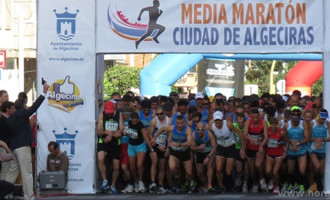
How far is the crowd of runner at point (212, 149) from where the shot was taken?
55.0 feet

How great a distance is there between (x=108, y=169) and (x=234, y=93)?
14141 mm

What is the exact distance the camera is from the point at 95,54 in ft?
55.6

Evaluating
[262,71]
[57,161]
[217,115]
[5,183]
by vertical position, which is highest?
[262,71]

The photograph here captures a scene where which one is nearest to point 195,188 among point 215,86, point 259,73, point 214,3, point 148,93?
point 214,3

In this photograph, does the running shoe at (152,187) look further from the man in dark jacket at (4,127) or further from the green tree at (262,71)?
the green tree at (262,71)

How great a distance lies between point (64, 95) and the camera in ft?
55.7

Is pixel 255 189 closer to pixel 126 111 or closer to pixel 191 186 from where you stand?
pixel 191 186

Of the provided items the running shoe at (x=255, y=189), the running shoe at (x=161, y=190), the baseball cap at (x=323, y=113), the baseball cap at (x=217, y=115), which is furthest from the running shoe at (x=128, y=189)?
the baseball cap at (x=323, y=113)

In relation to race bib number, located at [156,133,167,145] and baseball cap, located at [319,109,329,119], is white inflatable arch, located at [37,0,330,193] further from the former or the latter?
race bib number, located at [156,133,167,145]

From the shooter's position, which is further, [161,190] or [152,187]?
[161,190]

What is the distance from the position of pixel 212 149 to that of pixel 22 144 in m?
3.80

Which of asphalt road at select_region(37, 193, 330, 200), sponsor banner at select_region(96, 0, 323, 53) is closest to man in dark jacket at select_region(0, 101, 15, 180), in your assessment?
asphalt road at select_region(37, 193, 330, 200)

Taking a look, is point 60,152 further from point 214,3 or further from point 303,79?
point 303,79

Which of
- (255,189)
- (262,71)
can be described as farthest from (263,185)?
(262,71)
